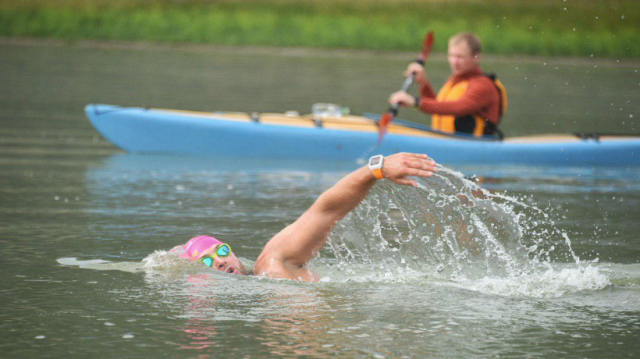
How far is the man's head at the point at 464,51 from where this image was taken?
35.6 feet

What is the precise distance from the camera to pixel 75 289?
5.64 m

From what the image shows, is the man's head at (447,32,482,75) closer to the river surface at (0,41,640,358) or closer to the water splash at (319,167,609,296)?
the river surface at (0,41,640,358)

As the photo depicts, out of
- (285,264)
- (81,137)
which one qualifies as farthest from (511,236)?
(81,137)

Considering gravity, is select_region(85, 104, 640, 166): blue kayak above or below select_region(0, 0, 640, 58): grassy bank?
below

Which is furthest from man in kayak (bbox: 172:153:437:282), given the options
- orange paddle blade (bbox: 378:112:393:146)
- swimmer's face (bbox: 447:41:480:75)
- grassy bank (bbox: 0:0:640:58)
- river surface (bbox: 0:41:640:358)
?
grassy bank (bbox: 0:0:640:58)

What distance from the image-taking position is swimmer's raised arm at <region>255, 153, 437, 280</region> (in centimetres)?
491

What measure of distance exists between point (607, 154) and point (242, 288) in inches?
275

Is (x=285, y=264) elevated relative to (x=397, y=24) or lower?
lower

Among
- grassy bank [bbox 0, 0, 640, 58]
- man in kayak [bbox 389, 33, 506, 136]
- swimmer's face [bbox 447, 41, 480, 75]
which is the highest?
grassy bank [bbox 0, 0, 640, 58]

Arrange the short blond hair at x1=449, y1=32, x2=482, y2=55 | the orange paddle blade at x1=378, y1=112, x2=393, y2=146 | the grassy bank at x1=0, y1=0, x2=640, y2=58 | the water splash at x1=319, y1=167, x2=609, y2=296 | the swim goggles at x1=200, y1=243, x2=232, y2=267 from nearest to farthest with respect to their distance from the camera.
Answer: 1. the swim goggles at x1=200, y1=243, x2=232, y2=267
2. the water splash at x1=319, y1=167, x2=609, y2=296
3. the short blond hair at x1=449, y1=32, x2=482, y2=55
4. the orange paddle blade at x1=378, y1=112, x2=393, y2=146
5. the grassy bank at x1=0, y1=0, x2=640, y2=58

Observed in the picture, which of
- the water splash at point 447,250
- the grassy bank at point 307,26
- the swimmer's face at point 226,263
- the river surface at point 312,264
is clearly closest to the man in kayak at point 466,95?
the river surface at point 312,264

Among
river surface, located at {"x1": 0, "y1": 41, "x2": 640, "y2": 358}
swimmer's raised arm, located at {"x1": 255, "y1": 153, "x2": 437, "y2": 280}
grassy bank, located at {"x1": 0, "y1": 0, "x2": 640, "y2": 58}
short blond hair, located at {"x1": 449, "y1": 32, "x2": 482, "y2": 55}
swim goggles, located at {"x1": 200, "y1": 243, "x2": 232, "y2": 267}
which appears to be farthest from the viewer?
grassy bank, located at {"x1": 0, "y1": 0, "x2": 640, "y2": 58}

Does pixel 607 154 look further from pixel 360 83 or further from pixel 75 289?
pixel 360 83

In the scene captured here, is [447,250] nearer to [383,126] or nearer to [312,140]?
[383,126]
